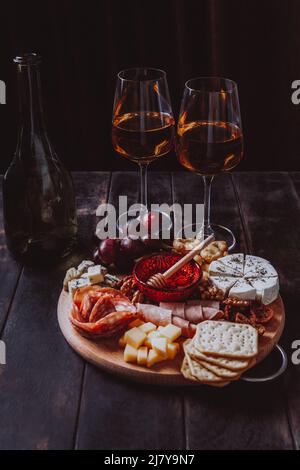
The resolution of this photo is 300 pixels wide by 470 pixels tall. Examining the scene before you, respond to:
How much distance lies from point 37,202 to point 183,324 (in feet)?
1.54

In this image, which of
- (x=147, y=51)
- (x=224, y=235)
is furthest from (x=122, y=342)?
(x=147, y=51)

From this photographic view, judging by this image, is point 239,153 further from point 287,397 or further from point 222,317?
point 287,397

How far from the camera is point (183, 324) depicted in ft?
3.65

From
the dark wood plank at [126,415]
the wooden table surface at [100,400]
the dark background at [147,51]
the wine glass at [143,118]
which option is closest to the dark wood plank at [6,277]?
the wooden table surface at [100,400]

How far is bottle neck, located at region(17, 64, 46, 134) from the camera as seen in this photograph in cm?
119

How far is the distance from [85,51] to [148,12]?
25 centimetres

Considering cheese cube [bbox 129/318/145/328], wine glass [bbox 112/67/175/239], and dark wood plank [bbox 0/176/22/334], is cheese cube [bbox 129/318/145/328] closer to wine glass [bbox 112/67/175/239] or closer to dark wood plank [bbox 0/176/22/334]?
dark wood plank [bbox 0/176/22/334]

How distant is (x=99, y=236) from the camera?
56.7 inches

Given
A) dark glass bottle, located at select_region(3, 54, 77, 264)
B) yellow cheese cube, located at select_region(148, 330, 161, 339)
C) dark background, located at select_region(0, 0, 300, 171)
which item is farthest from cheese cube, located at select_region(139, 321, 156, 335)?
dark background, located at select_region(0, 0, 300, 171)

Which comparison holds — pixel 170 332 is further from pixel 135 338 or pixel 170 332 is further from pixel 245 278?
pixel 245 278

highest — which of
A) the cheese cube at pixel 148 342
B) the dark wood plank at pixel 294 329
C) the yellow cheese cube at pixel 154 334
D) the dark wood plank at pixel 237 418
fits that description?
the yellow cheese cube at pixel 154 334

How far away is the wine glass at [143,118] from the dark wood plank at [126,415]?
0.51 m

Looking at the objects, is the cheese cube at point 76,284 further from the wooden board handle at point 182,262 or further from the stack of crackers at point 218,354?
the stack of crackers at point 218,354

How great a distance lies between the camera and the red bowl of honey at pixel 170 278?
1187 mm
